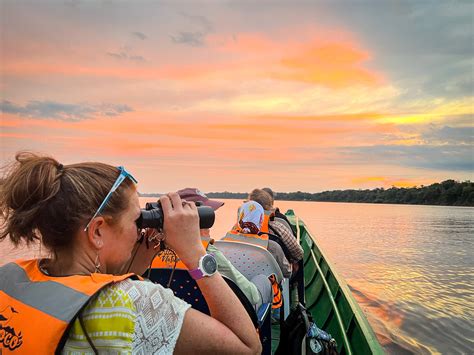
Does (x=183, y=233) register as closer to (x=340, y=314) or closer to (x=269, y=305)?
(x=269, y=305)

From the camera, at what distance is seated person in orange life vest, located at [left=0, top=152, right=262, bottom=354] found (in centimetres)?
107

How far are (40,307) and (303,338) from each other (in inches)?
87.7

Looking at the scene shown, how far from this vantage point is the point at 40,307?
→ 3.55ft

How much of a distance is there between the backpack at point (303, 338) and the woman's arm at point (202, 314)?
1.74 m

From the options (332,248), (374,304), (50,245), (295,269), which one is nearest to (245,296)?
(50,245)

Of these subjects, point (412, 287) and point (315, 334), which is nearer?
point (315, 334)

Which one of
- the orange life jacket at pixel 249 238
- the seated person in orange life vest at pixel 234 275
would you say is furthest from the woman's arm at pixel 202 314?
the orange life jacket at pixel 249 238

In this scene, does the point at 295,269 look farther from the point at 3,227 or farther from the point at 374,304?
the point at 374,304

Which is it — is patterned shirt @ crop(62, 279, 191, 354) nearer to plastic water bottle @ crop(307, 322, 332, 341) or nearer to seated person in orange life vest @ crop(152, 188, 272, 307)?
seated person in orange life vest @ crop(152, 188, 272, 307)

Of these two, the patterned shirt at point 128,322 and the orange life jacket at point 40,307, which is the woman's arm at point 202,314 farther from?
the orange life jacket at point 40,307

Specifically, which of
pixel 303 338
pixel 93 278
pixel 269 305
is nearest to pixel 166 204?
pixel 93 278

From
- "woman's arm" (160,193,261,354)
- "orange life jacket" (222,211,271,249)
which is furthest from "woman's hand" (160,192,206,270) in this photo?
"orange life jacket" (222,211,271,249)

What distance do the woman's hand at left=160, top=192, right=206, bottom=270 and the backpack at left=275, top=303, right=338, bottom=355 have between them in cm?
191

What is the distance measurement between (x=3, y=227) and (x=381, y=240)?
29.5 m
